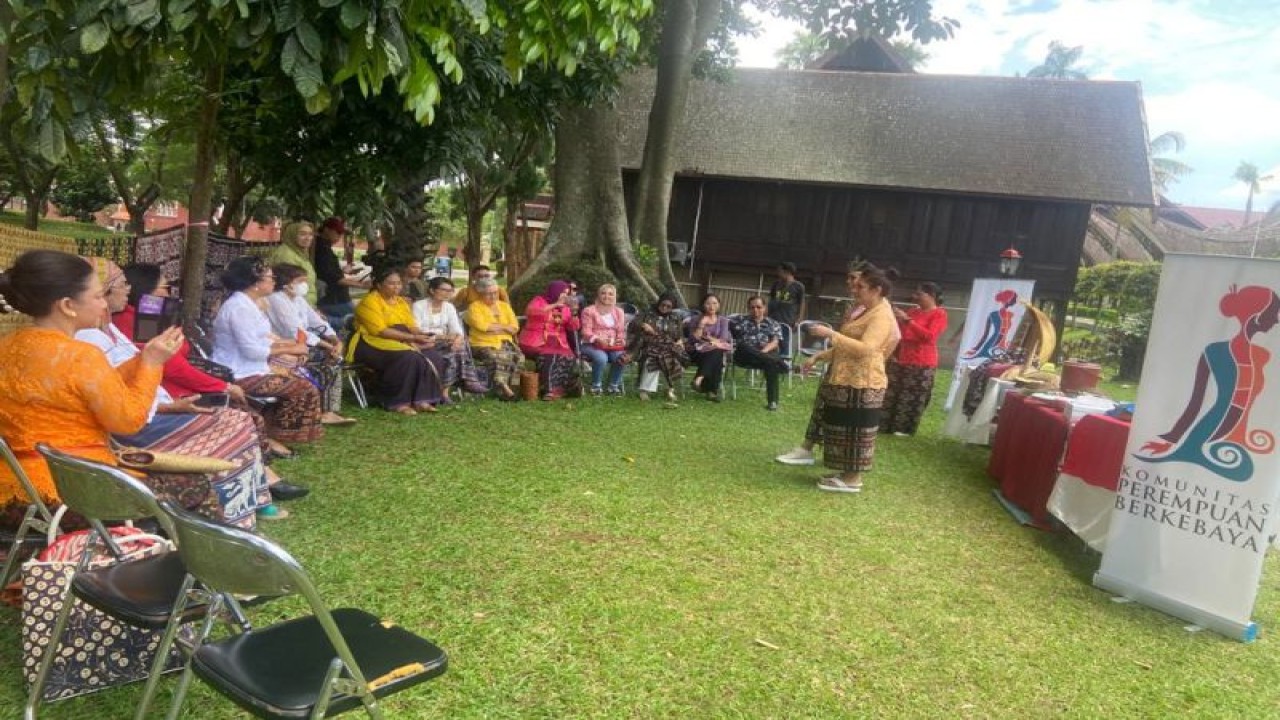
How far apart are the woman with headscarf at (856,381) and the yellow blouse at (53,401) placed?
3.92 metres

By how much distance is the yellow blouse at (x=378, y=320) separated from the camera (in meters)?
6.61

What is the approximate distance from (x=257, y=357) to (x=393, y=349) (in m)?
1.83

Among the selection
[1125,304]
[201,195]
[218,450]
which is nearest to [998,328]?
[201,195]

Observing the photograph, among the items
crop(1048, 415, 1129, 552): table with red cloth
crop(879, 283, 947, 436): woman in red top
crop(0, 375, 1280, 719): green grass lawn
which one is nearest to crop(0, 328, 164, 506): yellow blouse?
crop(0, 375, 1280, 719): green grass lawn

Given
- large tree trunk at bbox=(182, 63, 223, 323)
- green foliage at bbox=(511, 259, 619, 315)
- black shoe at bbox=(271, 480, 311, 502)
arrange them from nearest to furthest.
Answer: black shoe at bbox=(271, 480, 311, 502)
large tree trunk at bbox=(182, 63, 223, 323)
green foliage at bbox=(511, 259, 619, 315)

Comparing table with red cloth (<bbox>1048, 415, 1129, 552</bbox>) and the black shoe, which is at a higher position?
table with red cloth (<bbox>1048, 415, 1129, 552</bbox>)

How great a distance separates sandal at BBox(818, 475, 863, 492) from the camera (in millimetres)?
5531

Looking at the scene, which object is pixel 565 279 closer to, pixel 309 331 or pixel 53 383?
pixel 309 331

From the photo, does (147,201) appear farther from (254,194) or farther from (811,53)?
(811,53)

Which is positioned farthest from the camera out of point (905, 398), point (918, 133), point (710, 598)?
point (918, 133)

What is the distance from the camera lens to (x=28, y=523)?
8.48ft

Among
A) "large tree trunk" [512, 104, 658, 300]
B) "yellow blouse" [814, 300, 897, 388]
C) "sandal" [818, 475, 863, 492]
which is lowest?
"sandal" [818, 475, 863, 492]

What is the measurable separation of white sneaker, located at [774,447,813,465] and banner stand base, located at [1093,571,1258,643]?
2322mm

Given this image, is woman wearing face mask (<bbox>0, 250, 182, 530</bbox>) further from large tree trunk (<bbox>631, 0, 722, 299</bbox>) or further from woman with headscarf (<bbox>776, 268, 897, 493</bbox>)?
large tree trunk (<bbox>631, 0, 722, 299</bbox>)
